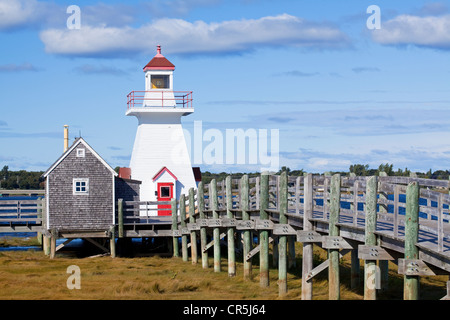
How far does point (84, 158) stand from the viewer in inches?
1232

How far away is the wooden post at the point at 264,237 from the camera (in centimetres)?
2089

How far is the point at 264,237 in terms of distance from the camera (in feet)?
69.7

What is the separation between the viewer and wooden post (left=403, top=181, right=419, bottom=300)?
12.7 meters

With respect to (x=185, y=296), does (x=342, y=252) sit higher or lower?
higher

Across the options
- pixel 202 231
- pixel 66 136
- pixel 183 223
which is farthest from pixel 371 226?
pixel 66 136

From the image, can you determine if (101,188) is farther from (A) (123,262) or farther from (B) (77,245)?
(B) (77,245)

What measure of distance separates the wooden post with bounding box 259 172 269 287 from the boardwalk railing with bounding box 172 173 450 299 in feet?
0.09

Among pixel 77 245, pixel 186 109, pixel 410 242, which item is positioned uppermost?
pixel 186 109

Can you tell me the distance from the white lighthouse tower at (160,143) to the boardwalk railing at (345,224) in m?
8.28

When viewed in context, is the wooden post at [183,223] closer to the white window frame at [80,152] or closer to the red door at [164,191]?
the white window frame at [80,152]

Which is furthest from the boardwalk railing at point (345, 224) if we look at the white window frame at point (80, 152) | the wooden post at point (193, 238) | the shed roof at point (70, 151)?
the white window frame at point (80, 152)

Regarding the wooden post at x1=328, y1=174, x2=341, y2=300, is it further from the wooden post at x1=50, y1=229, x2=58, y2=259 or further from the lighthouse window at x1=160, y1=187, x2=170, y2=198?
the lighthouse window at x1=160, y1=187, x2=170, y2=198
